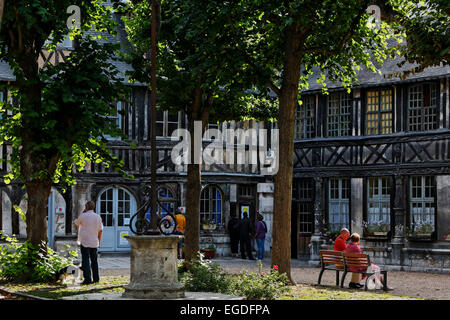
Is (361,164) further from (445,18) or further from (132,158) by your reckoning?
(445,18)

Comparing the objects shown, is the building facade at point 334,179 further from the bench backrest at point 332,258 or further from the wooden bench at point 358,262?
the wooden bench at point 358,262

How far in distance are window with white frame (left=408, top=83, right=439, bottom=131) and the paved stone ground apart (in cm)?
479

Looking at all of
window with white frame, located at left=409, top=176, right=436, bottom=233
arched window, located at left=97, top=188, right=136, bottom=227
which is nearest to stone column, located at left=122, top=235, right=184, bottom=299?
window with white frame, located at left=409, top=176, right=436, bottom=233

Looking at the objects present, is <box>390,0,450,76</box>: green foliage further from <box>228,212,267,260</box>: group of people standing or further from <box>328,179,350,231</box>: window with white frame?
<box>228,212,267,260</box>: group of people standing

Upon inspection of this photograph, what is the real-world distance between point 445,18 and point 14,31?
8.47 metres

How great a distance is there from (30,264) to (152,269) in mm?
5562

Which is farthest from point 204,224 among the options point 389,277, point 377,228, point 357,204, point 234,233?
point 389,277

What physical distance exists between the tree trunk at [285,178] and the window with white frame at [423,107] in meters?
10.6

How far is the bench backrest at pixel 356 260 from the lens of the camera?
52.0 feet

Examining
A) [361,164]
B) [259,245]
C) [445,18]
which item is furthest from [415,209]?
[445,18]

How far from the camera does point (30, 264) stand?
52.3 ft

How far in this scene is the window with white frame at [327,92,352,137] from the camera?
2762cm

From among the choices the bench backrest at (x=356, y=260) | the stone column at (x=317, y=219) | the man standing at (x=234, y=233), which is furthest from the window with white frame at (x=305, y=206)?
the bench backrest at (x=356, y=260)

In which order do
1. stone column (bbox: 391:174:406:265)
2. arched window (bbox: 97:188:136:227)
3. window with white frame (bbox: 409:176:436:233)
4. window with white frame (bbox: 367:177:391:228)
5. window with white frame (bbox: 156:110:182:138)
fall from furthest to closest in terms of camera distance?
1. window with white frame (bbox: 156:110:182:138)
2. arched window (bbox: 97:188:136:227)
3. window with white frame (bbox: 367:177:391:228)
4. stone column (bbox: 391:174:406:265)
5. window with white frame (bbox: 409:176:436:233)
